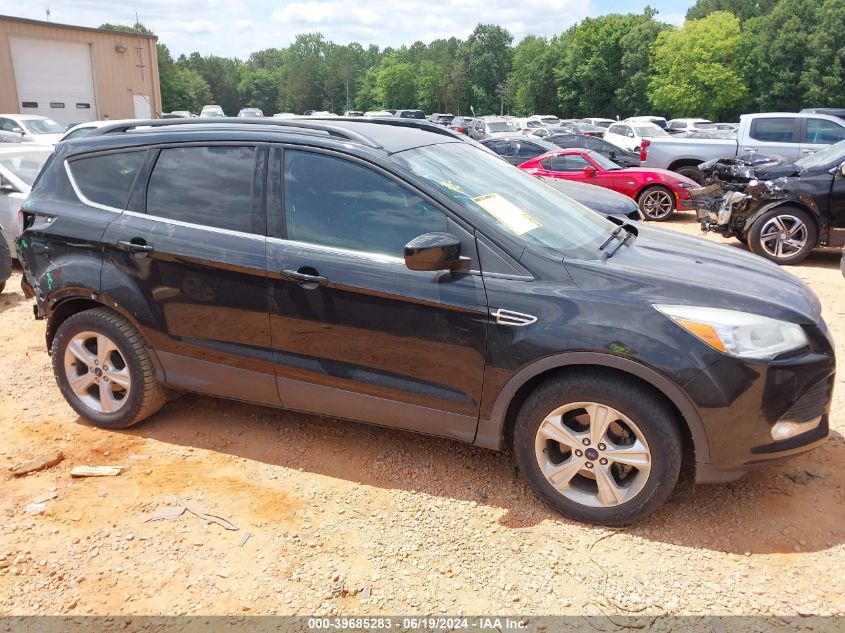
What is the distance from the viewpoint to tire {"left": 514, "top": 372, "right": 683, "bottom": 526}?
2873 mm

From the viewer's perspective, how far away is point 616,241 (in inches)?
141

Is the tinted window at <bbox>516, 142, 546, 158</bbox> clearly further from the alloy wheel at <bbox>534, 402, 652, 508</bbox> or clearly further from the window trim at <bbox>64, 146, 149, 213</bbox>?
the alloy wheel at <bbox>534, 402, 652, 508</bbox>

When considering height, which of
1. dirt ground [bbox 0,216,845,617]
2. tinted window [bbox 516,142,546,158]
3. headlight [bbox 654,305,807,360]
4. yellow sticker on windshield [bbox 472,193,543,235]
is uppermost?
tinted window [bbox 516,142,546,158]

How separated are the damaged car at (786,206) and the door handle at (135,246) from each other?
7.78 metres

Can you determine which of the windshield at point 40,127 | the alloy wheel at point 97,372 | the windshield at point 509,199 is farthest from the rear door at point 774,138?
the windshield at point 40,127

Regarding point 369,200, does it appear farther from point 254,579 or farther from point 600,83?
point 600,83

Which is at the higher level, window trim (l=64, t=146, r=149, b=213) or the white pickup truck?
the white pickup truck

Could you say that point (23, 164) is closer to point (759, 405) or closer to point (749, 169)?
point (759, 405)

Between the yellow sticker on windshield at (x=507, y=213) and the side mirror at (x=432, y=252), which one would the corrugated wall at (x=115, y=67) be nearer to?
the yellow sticker on windshield at (x=507, y=213)

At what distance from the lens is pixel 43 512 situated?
3.30 metres

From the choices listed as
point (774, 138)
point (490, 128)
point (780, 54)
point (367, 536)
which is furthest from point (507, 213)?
point (780, 54)

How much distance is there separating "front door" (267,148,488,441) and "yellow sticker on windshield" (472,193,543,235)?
24 centimetres

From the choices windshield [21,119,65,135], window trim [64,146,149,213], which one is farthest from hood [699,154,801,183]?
windshield [21,119,65,135]

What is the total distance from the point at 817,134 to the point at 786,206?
Result: 640 cm
